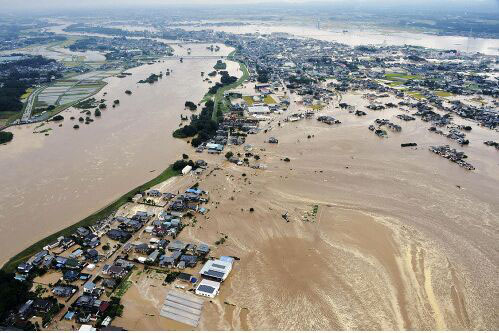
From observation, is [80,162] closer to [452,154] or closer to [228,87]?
[228,87]

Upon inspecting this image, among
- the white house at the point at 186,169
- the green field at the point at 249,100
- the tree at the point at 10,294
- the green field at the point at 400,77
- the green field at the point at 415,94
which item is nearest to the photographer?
the tree at the point at 10,294

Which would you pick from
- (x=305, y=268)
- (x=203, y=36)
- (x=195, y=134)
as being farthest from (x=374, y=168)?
(x=203, y=36)

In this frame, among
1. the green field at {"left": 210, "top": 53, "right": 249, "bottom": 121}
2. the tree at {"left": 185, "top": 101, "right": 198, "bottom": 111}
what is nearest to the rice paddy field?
the tree at {"left": 185, "top": 101, "right": 198, "bottom": 111}

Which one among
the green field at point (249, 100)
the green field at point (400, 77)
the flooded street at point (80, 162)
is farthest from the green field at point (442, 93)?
the flooded street at point (80, 162)

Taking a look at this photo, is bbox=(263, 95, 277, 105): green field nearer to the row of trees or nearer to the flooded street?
the flooded street

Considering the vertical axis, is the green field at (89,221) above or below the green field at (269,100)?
below

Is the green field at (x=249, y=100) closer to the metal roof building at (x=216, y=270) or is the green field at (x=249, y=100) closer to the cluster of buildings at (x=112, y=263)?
the cluster of buildings at (x=112, y=263)
